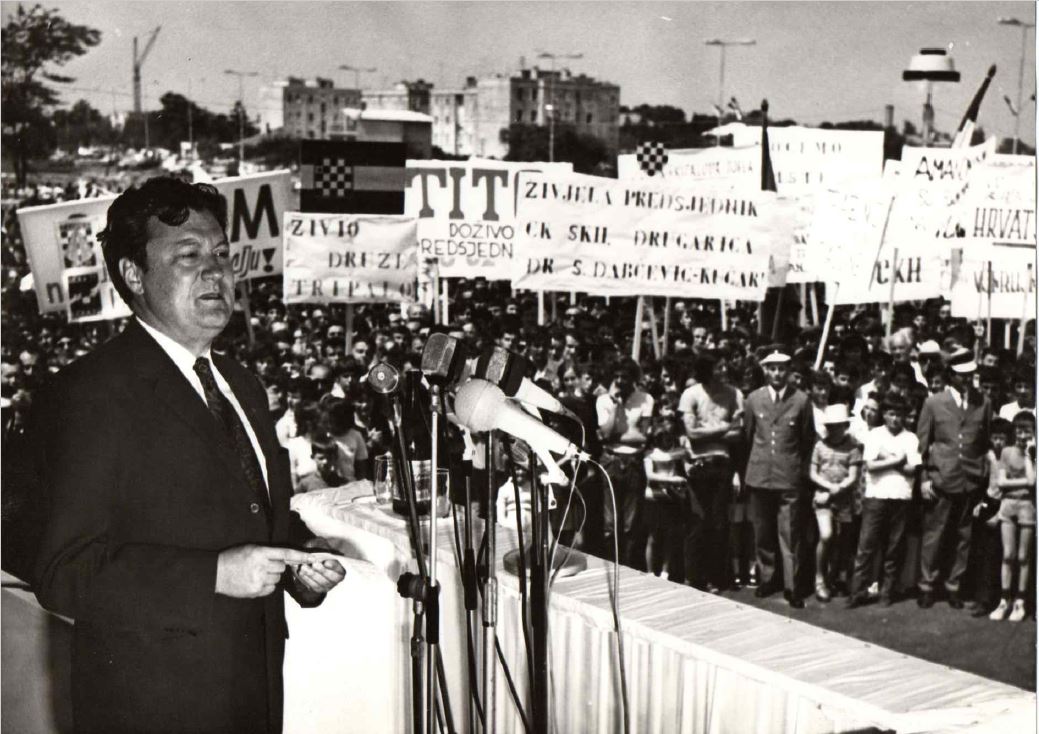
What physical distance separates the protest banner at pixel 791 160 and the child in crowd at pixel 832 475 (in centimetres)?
608

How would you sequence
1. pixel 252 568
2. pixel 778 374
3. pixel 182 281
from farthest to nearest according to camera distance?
1. pixel 778 374
2. pixel 182 281
3. pixel 252 568

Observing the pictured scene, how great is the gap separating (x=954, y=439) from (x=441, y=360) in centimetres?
541

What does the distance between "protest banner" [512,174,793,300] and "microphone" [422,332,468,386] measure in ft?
24.4

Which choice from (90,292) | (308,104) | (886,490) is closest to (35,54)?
(90,292)

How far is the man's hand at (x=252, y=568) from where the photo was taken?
1.86 m

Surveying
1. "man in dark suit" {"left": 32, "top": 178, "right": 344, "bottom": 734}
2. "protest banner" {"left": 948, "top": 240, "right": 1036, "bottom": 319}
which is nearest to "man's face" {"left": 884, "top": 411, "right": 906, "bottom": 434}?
"protest banner" {"left": 948, "top": 240, "right": 1036, "bottom": 319}

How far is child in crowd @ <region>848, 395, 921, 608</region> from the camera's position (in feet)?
22.2

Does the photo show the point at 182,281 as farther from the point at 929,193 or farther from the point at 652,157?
the point at 652,157

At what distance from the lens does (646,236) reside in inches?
381

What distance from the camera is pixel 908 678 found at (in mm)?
2355

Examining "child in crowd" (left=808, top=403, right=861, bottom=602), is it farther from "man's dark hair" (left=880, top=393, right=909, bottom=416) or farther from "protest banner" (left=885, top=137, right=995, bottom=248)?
"protest banner" (left=885, top=137, right=995, bottom=248)

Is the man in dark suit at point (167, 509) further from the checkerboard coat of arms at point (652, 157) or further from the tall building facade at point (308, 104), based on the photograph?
the tall building facade at point (308, 104)

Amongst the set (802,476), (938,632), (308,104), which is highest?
(308,104)

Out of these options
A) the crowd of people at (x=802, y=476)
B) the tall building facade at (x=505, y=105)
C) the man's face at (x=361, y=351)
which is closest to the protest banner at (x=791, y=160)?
the man's face at (x=361, y=351)
